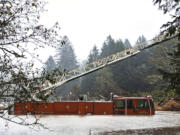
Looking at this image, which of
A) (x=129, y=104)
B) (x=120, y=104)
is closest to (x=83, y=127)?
(x=120, y=104)

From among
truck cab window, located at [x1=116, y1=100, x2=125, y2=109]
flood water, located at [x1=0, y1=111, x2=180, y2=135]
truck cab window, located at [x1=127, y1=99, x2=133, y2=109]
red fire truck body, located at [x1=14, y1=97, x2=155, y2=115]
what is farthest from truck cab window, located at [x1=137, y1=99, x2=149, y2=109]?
flood water, located at [x1=0, y1=111, x2=180, y2=135]

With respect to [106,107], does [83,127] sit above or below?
below

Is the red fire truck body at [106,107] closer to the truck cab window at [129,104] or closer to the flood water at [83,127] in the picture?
the truck cab window at [129,104]

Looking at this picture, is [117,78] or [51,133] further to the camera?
[117,78]

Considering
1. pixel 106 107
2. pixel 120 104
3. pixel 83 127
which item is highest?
pixel 120 104

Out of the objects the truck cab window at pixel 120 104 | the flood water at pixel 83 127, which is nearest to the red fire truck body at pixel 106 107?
the truck cab window at pixel 120 104

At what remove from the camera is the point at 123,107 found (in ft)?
73.9

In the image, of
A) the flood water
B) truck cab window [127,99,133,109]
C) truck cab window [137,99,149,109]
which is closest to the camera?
the flood water

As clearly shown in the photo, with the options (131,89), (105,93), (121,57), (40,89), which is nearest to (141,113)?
(121,57)

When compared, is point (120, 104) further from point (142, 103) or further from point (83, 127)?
point (83, 127)

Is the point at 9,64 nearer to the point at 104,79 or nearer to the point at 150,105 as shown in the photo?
the point at 150,105

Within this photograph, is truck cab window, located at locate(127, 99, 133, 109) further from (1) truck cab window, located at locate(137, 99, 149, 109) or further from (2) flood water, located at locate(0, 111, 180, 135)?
(2) flood water, located at locate(0, 111, 180, 135)

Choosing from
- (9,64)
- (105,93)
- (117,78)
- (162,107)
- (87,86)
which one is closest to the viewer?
(9,64)

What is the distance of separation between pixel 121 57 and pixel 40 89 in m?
19.6
